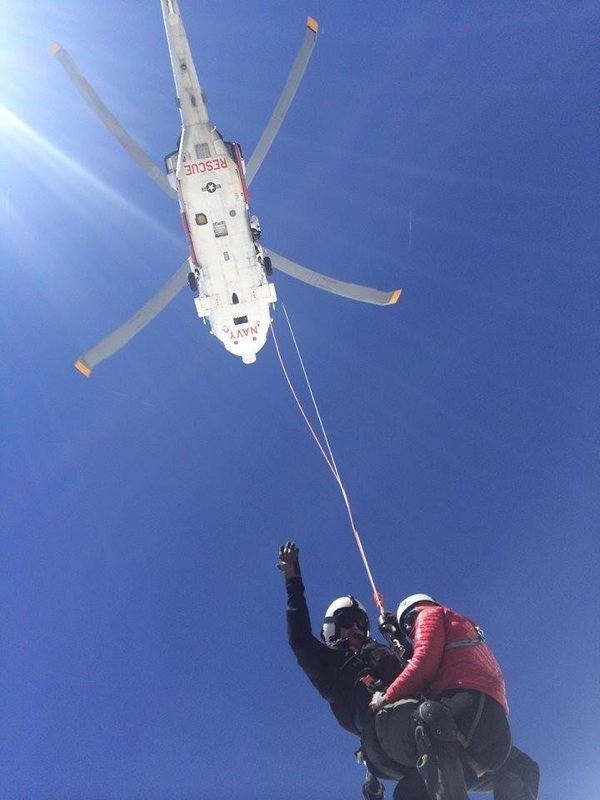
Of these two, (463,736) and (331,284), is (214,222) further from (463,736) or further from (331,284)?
(463,736)

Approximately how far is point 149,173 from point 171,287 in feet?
13.5

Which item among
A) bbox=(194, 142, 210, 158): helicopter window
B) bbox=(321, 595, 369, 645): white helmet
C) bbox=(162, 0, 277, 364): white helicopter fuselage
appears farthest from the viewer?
bbox=(194, 142, 210, 158): helicopter window

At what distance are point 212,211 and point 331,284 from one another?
5.90 meters

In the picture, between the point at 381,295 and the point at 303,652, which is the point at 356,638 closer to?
the point at 303,652

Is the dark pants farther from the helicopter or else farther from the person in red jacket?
the helicopter

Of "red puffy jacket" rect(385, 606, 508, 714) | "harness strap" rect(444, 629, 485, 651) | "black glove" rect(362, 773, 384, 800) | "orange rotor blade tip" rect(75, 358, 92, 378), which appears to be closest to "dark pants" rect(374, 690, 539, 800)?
"red puffy jacket" rect(385, 606, 508, 714)

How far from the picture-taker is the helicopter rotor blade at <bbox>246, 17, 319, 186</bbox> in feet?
74.2

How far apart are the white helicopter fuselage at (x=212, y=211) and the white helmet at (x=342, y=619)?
1483cm

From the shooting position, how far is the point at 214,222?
2073 centimetres

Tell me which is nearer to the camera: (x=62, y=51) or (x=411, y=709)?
(x=411, y=709)

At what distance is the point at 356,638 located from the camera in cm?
873

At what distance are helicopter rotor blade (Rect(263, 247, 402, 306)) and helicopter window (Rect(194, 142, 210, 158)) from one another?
4.70 metres

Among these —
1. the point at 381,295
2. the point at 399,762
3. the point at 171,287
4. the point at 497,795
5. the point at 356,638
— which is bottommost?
the point at 399,762

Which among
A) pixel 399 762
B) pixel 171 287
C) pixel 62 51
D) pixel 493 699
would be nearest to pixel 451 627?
pixel 493 699
